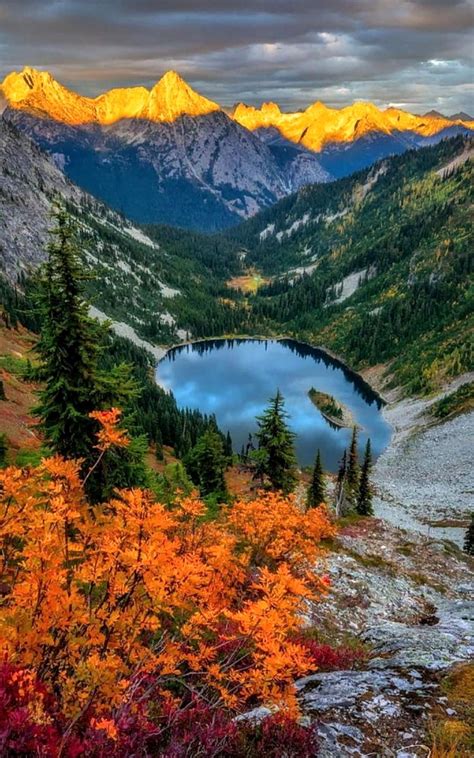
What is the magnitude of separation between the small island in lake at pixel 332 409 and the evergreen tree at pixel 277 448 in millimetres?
101724

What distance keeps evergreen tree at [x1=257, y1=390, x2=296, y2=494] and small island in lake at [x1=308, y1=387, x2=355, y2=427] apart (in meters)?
102

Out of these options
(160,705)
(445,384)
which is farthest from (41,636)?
(445,384)

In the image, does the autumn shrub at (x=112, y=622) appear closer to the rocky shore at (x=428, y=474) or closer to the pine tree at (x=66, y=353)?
the pine tree at (x=66, y=353)

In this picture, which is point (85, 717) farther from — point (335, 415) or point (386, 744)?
point (335, 415)

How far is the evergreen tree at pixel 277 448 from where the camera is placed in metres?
51.1

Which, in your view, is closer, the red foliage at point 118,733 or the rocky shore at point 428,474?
the red foliage at point 118,733

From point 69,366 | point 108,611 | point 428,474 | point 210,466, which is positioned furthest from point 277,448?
point 428,474

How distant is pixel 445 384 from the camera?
15312cm

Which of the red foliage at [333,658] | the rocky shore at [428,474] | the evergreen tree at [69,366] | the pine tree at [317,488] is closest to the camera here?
the red foliage at [333,658]

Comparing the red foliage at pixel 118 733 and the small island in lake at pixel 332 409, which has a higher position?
the small island in lake at pixel 332 409

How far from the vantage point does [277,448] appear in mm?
51750

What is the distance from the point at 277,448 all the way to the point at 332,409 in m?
110

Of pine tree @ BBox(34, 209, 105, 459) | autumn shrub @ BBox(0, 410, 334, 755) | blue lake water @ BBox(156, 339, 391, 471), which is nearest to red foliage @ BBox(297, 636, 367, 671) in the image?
autumn shrub @ BBox(0, 410, 334, 755)

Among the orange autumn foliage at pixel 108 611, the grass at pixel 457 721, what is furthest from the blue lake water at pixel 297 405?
the orange autumn foliage at pixel 108 611
